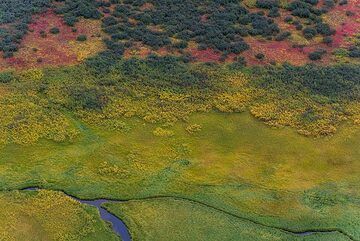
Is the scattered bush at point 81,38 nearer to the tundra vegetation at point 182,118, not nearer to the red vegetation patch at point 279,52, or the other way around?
the tundra vegetation at point 182,118

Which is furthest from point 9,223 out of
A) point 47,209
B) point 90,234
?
point 90,234

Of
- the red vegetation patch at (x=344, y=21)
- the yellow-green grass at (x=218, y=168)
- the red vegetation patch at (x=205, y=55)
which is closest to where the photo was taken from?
the yellow-green grass at (x=218, y=168)

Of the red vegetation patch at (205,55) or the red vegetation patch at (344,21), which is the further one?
the red vegetation patch at (344,21)

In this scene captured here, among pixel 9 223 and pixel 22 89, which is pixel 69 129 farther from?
pixel 9 223

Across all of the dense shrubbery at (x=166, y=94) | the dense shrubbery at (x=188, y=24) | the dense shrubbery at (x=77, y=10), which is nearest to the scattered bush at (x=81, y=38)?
the dense shrubbery at (x=188, y=24)

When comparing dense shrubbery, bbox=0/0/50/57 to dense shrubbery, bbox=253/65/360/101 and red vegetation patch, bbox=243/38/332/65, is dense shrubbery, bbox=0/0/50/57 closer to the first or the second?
red vegetation patch, bbox=243/38/332/65
